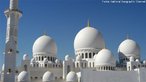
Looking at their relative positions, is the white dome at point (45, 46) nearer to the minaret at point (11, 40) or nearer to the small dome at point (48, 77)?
the small dome at point (48, 77)

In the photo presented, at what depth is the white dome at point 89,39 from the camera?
114 feet

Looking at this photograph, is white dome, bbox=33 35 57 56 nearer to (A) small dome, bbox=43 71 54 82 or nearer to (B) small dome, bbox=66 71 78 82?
(A) small dome, bbox=43 71 54 82

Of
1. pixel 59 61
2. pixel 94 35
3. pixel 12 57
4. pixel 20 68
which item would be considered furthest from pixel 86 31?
pixel 12 57

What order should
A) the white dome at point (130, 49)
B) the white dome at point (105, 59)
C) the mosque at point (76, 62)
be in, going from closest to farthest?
the mosque at point (76, 62) → the white dome at point (105, 59) → the white dome at point (130, 49)

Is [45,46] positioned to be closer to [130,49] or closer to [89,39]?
[89,39]

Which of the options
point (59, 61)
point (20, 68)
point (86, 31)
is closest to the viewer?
point (20, 68)

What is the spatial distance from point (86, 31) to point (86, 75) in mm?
12400

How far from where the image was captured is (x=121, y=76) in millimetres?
24297

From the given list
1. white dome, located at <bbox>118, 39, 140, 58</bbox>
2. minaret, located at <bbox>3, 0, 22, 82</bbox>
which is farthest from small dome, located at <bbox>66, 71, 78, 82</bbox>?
white dome, located at <bbox>118, 39, 140, 58</bbox>

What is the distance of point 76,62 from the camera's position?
32.6 meters

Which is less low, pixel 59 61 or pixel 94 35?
pixel 94 35

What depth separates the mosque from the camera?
2436 cm

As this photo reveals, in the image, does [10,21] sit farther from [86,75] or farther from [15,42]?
[86,75]

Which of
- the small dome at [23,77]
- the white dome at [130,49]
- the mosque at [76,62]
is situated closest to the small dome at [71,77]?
the mosque at [76,62]
